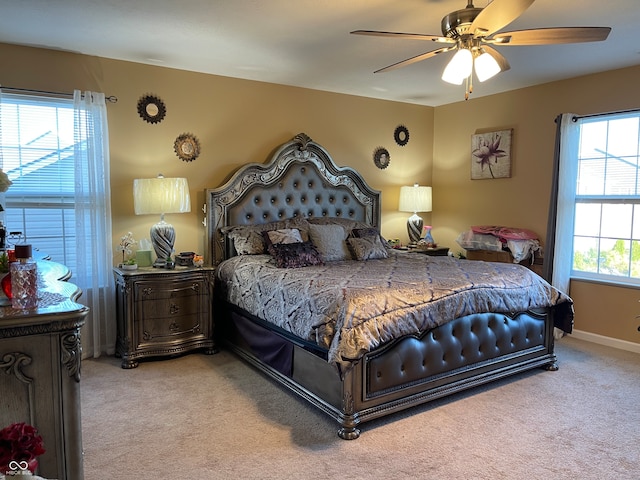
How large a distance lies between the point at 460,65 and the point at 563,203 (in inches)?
108

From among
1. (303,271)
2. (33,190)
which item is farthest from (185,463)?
(33,190)

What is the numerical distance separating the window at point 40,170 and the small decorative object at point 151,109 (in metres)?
0.56

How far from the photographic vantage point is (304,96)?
16.6 ft

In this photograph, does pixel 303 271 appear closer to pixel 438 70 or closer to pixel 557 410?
pixel 557 410

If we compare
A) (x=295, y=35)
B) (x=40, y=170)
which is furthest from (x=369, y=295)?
(x=40, y=170)

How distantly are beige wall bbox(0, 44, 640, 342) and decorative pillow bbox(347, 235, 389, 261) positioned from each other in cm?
121

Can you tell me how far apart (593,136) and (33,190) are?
16.3 ft

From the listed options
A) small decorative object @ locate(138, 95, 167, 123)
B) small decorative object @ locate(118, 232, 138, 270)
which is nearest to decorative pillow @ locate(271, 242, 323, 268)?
small decorative object @ locate(118, 232, 138, 270)

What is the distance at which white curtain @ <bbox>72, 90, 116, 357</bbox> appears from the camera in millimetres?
3838

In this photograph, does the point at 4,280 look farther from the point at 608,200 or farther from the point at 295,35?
the point at 608,200

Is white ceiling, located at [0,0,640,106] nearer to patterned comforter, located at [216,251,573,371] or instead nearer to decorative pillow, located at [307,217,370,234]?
decorative pillow, located at [307,217,370,234]

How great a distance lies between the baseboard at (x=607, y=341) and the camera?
13.9 feet

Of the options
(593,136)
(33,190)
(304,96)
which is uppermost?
(304,96)

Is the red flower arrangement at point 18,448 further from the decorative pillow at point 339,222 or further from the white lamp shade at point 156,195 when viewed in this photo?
the decorative pillow at point 339,222
